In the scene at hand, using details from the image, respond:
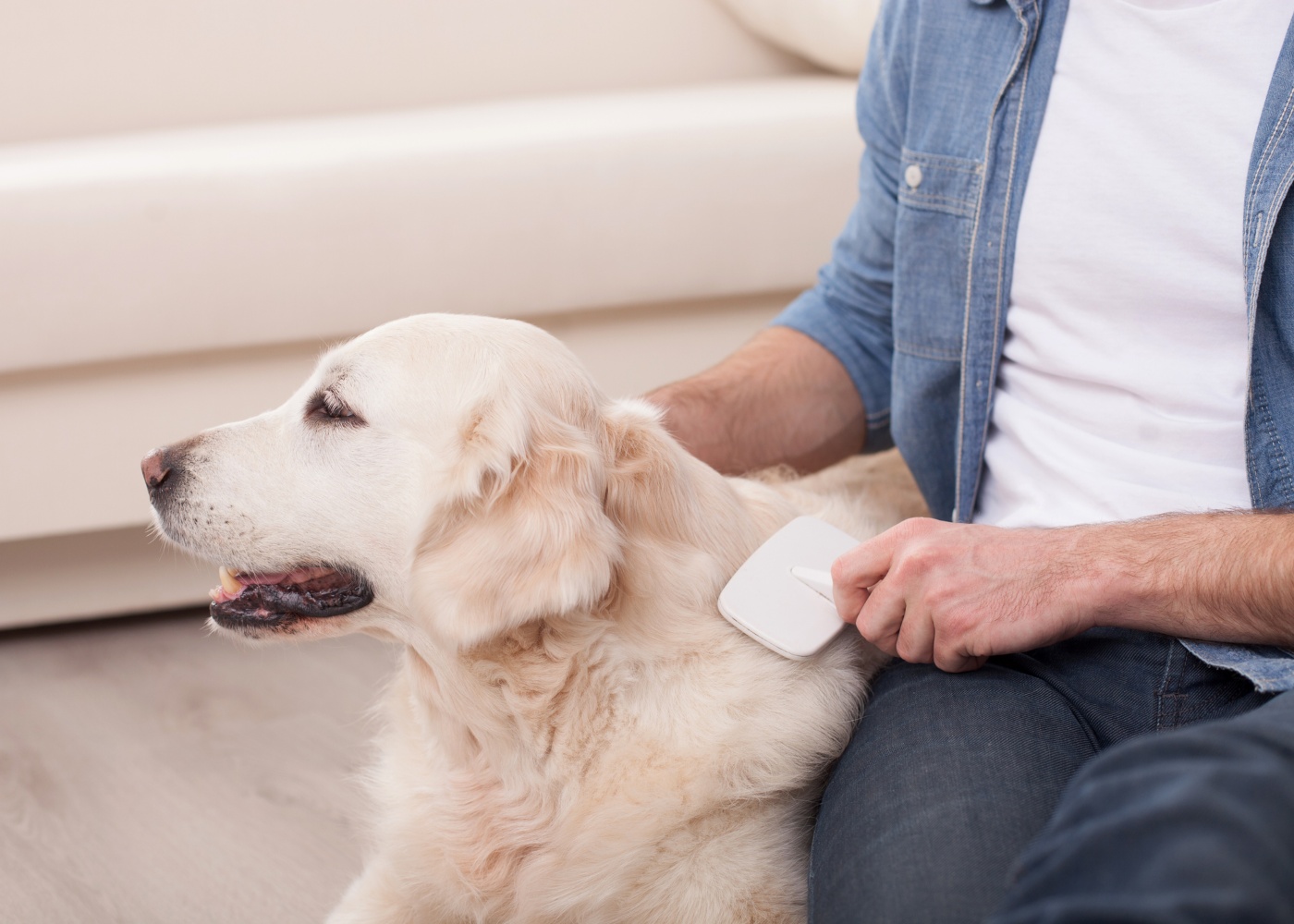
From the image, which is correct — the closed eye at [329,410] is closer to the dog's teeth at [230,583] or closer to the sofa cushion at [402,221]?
the dog's teeth at [230,583]

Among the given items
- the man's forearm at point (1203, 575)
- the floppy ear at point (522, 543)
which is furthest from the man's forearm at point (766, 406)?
the man's forearm at point (1203, 575)

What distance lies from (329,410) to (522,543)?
260 millimetres

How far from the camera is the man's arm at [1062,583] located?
30.6 inches

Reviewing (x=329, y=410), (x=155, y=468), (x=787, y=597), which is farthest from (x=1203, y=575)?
(x=155, y=468)

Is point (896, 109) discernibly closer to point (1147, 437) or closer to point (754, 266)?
point (1147, 437)

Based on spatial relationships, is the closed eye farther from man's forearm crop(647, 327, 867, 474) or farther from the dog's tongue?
man's forearm crop(647, 327, 867, 474)

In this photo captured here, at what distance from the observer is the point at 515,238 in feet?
5.59

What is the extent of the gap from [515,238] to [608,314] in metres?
0.21

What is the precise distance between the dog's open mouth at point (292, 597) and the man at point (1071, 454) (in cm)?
43

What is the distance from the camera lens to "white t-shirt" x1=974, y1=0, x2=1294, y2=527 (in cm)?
91

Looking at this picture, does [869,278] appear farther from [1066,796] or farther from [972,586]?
[1066,796]

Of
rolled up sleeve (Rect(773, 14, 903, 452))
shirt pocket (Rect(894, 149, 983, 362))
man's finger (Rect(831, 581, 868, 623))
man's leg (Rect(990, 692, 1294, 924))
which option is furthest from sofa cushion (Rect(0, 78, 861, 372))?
man's leg (Rect(990, 692, 1294, 924))

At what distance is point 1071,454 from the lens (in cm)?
98

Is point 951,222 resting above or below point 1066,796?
above
